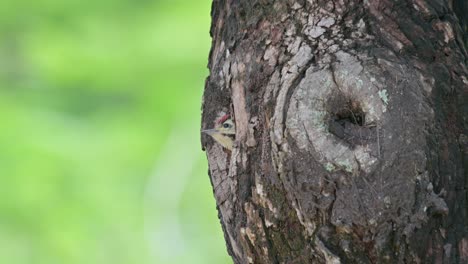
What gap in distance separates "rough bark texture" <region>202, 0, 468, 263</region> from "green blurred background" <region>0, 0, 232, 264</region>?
2.64 m

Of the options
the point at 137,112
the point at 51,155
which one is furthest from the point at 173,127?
the point at 51,155

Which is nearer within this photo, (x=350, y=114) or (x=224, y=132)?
(x=350, y=114)

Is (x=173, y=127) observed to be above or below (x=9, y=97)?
below

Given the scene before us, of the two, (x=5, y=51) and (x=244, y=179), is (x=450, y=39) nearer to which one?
(x=244, y=179)

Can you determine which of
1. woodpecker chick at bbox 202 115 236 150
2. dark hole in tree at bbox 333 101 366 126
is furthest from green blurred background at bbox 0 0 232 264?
dark hole in tree at bbox 333 101 366 126

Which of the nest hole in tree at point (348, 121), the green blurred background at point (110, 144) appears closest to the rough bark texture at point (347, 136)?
the nest hole in tree at point (348, 121)

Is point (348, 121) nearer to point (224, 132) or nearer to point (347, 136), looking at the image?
point (347, 136)

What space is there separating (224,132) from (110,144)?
109 inches

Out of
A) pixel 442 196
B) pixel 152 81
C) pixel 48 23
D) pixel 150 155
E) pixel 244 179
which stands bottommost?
pixel 442 196

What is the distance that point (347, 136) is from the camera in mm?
2711

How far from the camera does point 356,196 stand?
2633 millimetres

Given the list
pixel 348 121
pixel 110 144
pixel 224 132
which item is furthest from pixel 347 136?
pixel 110 144

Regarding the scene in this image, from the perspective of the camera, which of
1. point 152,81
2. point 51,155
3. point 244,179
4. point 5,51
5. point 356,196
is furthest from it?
point 5,51

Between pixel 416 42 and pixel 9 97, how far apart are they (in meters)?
3.68
